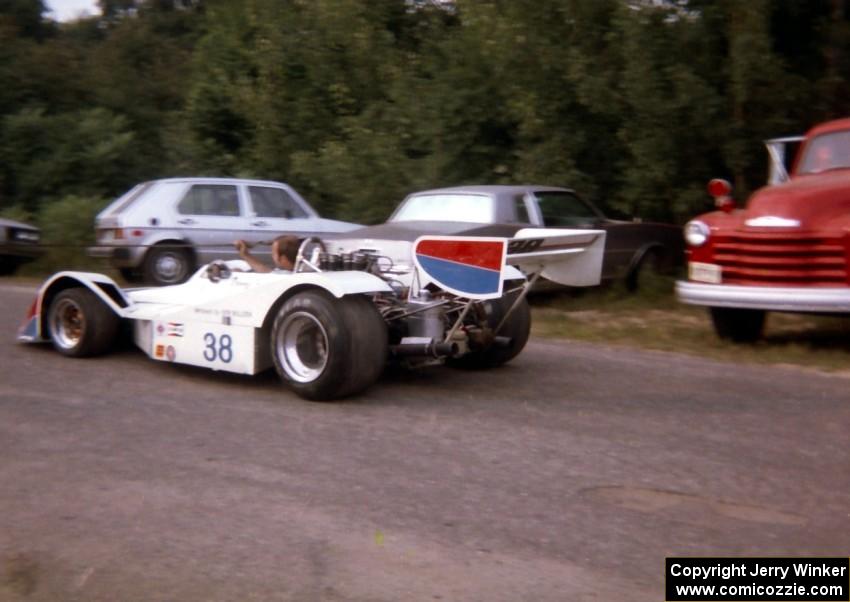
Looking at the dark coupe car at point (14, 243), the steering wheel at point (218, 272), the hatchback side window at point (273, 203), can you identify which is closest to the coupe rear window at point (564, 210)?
the hatchback side window at point (273, 203)

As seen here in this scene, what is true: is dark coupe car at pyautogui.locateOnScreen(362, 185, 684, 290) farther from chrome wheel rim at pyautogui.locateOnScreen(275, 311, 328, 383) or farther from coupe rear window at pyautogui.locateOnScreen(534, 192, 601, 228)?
chrome wheel rim at pyautogui.locateOnScreen(275, 311, 328, 383)

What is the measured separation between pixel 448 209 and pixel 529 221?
36.5 inches

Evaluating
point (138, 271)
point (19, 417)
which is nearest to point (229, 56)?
point (138, 271)

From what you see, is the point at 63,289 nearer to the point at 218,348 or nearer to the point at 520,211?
the point at 218,348

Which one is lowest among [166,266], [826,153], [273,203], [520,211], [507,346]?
[507,346]

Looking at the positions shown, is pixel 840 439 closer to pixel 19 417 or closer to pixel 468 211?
pixel 19 417

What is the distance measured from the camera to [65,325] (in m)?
9.12

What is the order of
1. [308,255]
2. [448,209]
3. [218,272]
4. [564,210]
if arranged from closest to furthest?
[308,255]
[218,272]
[448,209]
[564,210]

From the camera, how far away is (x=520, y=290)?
8.29 meters

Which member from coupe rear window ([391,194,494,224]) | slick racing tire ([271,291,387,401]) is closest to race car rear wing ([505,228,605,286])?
slick racing tire ([271,291,387,401])

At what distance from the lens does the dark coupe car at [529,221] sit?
463 inches

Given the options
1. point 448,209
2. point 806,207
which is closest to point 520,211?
point 448,209

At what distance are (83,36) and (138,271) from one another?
86.3ft

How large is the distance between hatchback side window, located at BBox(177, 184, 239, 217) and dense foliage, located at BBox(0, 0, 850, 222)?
242 cm
